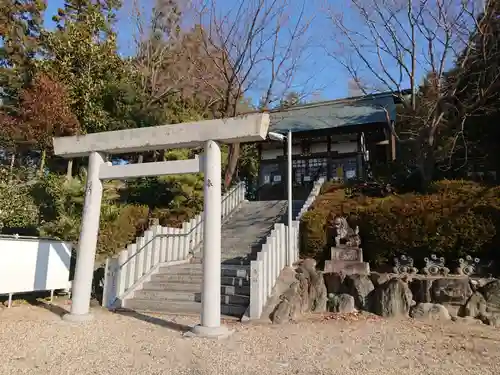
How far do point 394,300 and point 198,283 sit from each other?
13.1 ft

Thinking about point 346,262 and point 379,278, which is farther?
point 346,262

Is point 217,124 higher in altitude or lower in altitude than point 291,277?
higher

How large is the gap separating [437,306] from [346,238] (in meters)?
2.55

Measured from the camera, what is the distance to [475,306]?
6.89 m

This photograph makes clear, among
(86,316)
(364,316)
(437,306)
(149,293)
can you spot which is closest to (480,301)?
(437,306)

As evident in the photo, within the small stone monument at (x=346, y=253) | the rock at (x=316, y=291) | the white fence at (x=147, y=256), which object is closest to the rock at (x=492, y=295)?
the small stone monument at (x=346, y=253)

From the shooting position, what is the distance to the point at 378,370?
4.32m

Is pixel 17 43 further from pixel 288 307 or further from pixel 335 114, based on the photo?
pixel 288 307

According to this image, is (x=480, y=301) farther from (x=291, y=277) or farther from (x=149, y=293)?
(x=149, y=293)

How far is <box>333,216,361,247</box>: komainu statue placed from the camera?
882 centimetres

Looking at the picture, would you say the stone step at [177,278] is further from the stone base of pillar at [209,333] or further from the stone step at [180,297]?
the stone base of pillar at [209,333]

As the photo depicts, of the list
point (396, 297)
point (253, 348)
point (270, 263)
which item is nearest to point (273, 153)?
point (270, 263)

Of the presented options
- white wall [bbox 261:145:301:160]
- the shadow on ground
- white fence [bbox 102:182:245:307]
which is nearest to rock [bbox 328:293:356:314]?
white fence [bbox 102:182:245:307]

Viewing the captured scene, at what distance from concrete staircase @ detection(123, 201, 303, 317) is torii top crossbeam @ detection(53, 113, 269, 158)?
9.77ft
